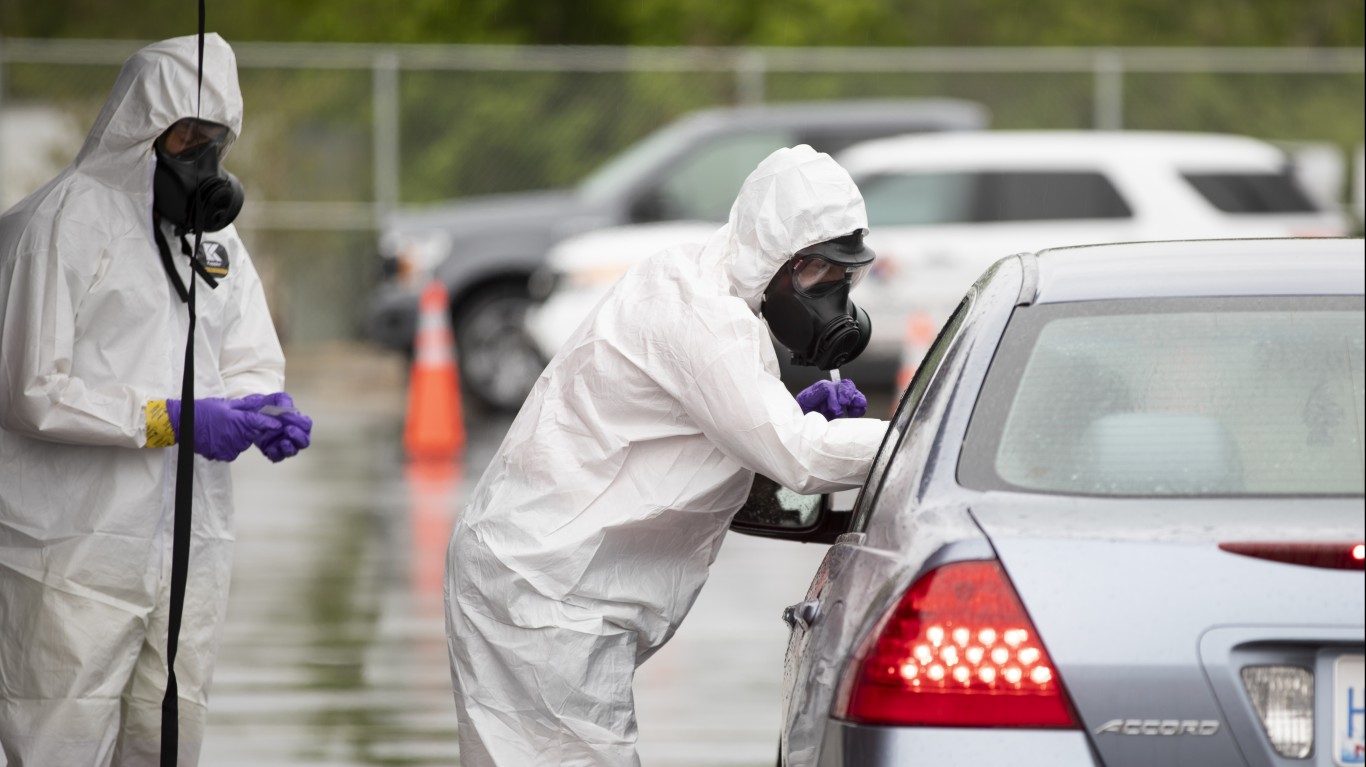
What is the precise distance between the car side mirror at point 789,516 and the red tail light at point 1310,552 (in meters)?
1.40

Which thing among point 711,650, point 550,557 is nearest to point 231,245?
point 550,557

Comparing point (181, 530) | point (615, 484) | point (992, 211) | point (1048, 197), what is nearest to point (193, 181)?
point (181, 530)

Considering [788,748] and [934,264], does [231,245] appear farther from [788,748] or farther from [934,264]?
[934,264]

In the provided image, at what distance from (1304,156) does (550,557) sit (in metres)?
15.5

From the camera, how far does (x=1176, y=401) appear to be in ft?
10.2

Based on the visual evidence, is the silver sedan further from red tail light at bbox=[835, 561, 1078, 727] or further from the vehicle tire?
the vehicle tire

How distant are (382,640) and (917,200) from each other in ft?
25.9

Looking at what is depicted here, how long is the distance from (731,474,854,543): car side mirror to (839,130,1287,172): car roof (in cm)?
1068

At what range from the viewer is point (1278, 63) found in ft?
62.6

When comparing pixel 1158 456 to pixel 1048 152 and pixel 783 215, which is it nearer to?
pixel 783 215

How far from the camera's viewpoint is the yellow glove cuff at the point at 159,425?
4.56 metres

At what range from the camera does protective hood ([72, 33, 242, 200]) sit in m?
4.64

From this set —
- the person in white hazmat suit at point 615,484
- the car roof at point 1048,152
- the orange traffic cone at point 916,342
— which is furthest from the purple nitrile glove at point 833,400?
the car roof at point 1048,152

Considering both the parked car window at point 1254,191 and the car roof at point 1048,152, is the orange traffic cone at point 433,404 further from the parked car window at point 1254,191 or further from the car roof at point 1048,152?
the parked car window at point 1254,191
